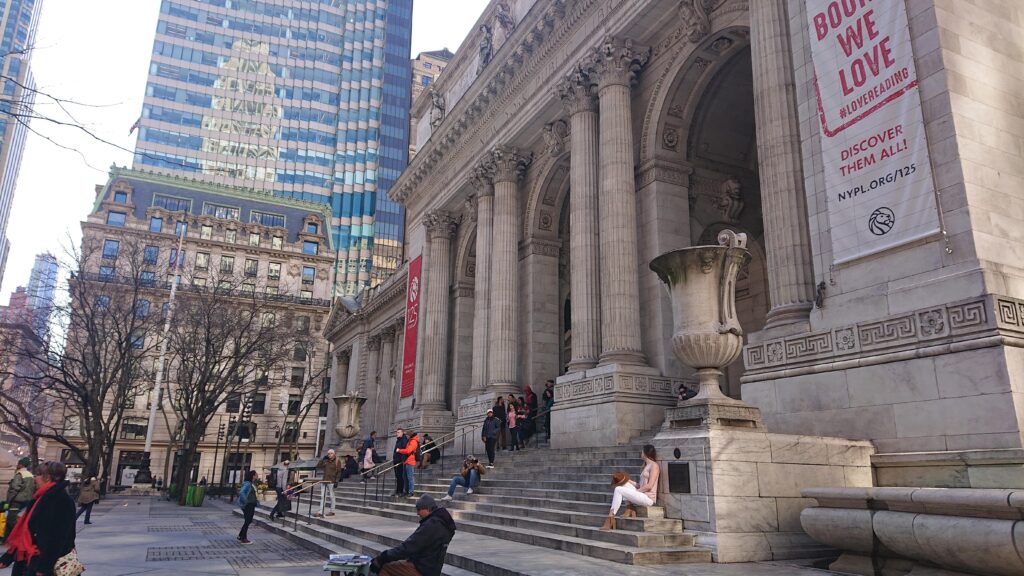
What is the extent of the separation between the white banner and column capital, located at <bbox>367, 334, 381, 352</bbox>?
40284 mm

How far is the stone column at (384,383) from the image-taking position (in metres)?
45.6

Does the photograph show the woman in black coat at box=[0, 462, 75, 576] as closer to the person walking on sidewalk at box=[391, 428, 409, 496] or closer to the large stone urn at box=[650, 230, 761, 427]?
the large stone urn at box=[650, 230, 761, 427]

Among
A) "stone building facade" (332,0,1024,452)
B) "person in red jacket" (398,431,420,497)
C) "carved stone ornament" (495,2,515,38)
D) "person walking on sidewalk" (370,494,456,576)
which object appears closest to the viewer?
"person walking on sidewalk" (370,494,456,576)

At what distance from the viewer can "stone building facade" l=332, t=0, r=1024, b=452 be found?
1034 centimetres

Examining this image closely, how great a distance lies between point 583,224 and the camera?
20.7m

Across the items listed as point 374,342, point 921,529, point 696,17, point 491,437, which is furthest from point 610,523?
point 374,342

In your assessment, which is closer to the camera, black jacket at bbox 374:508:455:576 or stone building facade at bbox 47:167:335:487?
black jacket at bbox 374:508:455:576

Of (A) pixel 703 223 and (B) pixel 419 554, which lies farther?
(A) pixel 703 223

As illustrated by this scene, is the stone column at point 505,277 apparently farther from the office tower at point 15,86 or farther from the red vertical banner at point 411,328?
the office tower at point 15,86

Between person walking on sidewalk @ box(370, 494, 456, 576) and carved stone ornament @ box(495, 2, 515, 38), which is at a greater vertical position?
carved stone ornament @ box(495, 2, 515, 38)

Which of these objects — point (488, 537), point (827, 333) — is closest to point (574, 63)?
point (827, 333)

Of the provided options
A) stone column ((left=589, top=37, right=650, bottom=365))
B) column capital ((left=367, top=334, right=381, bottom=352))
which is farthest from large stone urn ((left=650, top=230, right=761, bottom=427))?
column capital ((left=367, top=334, right=381, bottom=352))

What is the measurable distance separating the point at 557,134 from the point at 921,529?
20.1m

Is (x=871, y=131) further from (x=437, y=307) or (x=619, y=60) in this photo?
(x=437, y=307)
